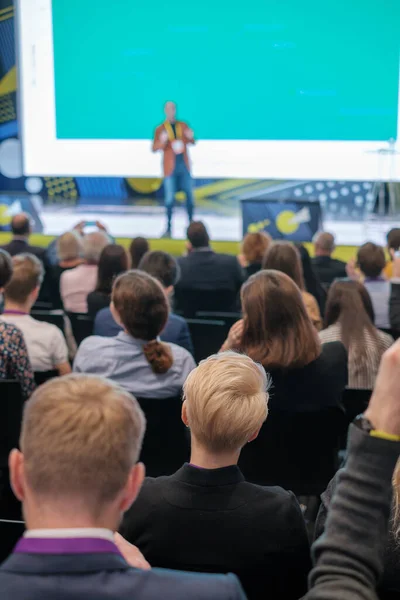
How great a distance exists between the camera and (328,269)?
563 cm

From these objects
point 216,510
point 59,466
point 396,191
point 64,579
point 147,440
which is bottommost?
point 147,440

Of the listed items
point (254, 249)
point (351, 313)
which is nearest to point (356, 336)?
point (351, 313)

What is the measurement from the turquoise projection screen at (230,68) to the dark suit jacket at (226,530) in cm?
884

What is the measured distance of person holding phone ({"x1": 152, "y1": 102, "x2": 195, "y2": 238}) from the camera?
29.4 feet

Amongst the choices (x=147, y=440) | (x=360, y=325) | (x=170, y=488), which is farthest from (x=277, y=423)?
(x=170, y=488)

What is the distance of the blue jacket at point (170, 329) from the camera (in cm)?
344

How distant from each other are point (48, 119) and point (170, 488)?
32.3 ft

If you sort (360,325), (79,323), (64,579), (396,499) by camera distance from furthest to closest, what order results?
(79,323), (360,325), (396,499), (64,579)

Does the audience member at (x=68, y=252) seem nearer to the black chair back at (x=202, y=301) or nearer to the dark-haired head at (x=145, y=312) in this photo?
the black chair back at (x=202, y=301)

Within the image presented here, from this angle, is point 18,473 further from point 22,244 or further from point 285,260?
point 22,244

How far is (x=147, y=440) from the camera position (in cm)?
290

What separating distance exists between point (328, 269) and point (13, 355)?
123 inches

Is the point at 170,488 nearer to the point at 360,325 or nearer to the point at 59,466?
the point at 59,466

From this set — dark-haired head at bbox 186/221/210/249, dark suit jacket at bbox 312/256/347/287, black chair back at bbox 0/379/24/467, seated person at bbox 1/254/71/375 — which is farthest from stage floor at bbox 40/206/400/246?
black chair back at bbox 0/379/24/467
